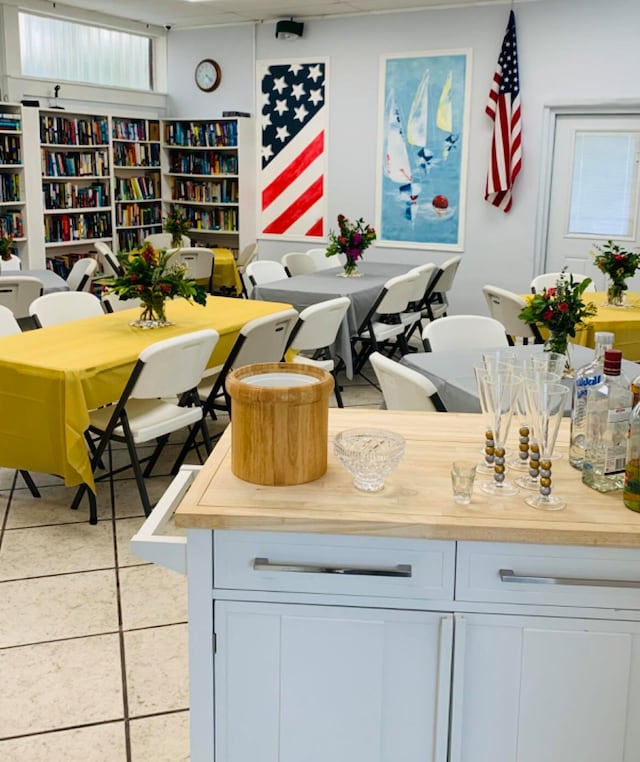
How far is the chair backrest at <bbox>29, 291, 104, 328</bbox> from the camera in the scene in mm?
4805

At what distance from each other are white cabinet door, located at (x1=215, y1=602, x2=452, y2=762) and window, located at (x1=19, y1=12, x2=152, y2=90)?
8.44m

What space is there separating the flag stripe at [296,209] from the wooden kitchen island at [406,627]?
801cm

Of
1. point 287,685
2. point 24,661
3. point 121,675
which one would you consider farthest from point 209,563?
point 24,661

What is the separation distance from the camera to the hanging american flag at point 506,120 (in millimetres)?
7992

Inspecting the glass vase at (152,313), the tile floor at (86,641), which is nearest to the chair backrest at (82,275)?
the glass vase at (152,313)

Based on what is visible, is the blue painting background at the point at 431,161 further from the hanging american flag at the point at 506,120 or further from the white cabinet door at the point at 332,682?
the white cabinet door at the point at 332,682

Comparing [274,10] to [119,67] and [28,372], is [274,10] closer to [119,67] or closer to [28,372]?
[119,67]

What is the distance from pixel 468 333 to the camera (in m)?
4.18

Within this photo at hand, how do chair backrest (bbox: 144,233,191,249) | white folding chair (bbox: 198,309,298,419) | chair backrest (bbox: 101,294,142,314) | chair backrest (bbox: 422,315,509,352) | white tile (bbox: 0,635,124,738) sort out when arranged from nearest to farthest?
white tile (bbox: 0,635,124,738)
chair backrest (bbox: 422,315,509,352)
white folding chair (bbox: 198,309,298,419)
chair backrest (bbox: 101,294,142,314)
chair backrest (bbox: 144,233,191,249)

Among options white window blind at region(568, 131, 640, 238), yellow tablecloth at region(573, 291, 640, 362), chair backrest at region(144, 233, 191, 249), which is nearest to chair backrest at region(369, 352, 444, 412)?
yellow tablecloth at region(573, 291, 640, 362)

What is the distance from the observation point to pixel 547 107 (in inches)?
318

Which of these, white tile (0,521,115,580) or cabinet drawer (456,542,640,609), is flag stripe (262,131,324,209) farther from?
cabinet drawer (456,542,640,609)

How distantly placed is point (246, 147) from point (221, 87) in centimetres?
83

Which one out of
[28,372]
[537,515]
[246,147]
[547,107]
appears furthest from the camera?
[246,147]
